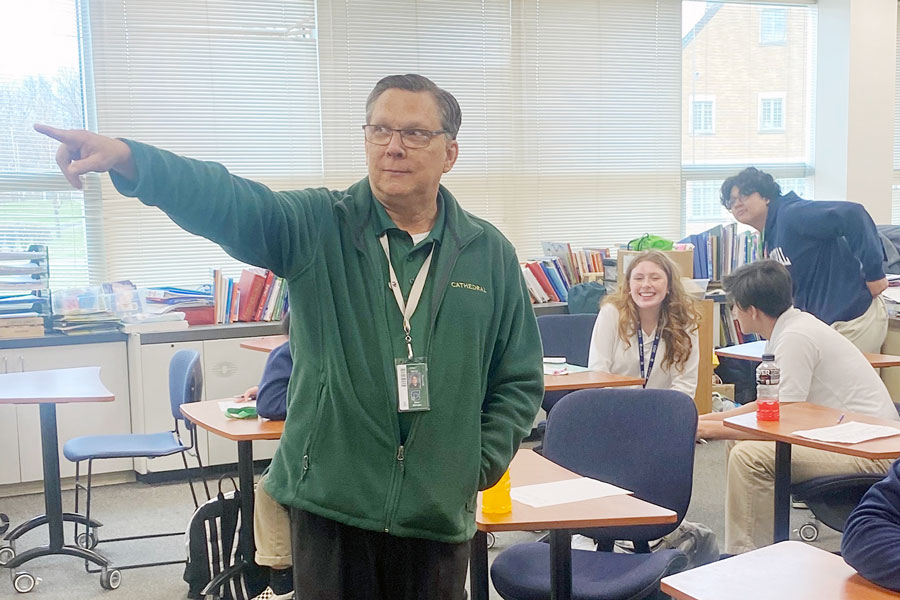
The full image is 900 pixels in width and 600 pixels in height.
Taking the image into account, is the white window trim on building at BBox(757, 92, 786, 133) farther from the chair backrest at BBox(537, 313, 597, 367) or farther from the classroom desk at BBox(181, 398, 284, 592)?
the classroom desk at BBox(181, 398, 284, 592)

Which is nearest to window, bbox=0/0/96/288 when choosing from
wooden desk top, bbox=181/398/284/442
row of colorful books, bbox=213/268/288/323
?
row of colorful books, bbox=213/268/288/323

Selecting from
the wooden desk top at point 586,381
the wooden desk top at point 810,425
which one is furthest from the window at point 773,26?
the wooden desk top at point 810,425

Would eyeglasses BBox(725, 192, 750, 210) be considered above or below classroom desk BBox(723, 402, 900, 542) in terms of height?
above

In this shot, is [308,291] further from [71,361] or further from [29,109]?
[29,109]

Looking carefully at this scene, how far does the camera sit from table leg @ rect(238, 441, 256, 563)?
3531mm

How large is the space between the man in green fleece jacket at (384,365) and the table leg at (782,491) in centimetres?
169

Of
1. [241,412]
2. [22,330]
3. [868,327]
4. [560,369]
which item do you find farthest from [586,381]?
[22,330]

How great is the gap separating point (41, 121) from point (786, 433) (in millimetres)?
4271

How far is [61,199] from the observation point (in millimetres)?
5523

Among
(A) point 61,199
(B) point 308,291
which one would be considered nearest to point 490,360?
(B) point 308,291

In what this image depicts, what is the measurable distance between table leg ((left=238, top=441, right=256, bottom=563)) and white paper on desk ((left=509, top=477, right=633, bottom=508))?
132 centimetres

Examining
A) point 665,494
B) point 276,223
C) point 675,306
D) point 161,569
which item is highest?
point 276,223

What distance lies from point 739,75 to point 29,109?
4.92 meters

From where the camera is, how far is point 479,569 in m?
2.58
